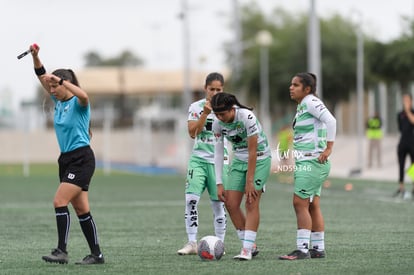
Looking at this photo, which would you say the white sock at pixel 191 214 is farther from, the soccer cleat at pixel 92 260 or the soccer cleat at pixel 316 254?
the soccer cleat at pixel 92 260

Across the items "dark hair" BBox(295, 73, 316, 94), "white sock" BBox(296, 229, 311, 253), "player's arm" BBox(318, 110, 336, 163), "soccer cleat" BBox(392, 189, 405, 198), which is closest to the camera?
"player's arm" BBox(318, 110, 336, 163)

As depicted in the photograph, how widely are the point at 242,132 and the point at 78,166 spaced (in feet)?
6.05

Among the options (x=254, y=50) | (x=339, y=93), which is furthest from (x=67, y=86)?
(x=254, y=50)

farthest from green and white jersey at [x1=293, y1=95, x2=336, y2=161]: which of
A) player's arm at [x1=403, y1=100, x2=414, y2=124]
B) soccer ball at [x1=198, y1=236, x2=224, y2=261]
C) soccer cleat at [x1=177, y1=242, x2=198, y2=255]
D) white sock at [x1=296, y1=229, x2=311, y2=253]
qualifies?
player's arm at [x1=403, y1=100, x2=414, y2=124]

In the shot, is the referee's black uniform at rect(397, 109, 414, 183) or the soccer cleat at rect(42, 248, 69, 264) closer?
the soccer cleat at rect(42, 248, 69, 264)

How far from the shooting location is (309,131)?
493 inches

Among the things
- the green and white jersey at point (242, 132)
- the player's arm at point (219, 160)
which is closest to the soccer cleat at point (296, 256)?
the player's arm at point (219, 160)

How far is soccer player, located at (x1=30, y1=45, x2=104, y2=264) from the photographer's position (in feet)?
39.0

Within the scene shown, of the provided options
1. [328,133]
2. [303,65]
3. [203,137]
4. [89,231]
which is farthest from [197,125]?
[303,65]

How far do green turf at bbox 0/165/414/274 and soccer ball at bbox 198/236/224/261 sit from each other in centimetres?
10

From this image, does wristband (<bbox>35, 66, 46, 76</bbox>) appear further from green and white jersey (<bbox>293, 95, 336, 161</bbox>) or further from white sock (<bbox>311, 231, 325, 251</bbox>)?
white sock (<bbox>311, 231, 325, 251</bbox>)

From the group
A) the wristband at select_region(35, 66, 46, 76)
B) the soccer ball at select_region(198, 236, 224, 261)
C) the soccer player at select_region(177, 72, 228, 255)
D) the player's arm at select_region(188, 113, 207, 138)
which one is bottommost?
the soccer ball at select_region(198, 236, 224, 261)

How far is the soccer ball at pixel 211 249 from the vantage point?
12438mm

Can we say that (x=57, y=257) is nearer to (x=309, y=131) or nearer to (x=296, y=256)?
(x=296, y=256)
